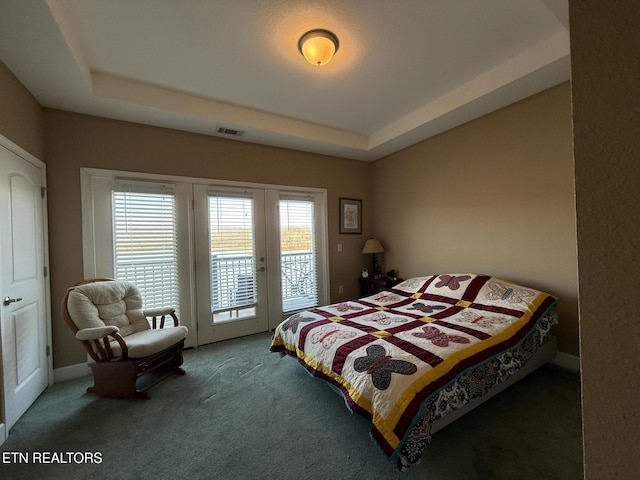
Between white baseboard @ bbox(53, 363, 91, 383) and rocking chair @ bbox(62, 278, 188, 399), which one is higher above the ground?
rocking chair @ bbox(62, 278, 188, 399)

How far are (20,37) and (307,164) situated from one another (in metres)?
2.90

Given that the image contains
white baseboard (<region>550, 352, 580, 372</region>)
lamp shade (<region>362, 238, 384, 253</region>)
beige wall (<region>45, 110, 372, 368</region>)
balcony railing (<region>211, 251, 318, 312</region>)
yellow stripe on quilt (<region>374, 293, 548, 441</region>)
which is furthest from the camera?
lamp shade (<region>362, 238, 384, 253</region>)

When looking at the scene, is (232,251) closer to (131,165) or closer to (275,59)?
(131,165)

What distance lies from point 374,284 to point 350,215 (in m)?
1.19

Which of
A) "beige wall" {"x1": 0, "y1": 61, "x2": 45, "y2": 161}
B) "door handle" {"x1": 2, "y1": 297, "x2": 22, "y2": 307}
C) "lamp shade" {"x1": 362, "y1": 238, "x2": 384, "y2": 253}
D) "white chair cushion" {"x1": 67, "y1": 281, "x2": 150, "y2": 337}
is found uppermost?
"beige wall" {"x1": 0, "y1": 61, "x2": 45, "y2": 161}

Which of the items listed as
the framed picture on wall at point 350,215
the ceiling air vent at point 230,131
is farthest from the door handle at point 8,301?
the framed picture on wall at point 350,215

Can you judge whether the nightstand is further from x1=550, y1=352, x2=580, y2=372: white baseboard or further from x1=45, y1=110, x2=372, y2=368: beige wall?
x1=550, y1=352, x2=580, y2=372: white baseboard

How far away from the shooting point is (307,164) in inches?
158

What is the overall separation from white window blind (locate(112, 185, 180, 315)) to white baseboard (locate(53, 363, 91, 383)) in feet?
2.46

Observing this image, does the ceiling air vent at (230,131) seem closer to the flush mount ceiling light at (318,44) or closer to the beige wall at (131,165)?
the beige wall at (131,165)

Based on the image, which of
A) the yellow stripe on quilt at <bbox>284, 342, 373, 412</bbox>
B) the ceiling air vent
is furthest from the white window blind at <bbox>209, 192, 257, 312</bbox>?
the yellow stripe on quilt at <bbox>284, 342, 373, 412</bbox>

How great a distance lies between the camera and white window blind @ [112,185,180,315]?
2859mm

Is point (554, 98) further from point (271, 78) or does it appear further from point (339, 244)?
point (339, 244)

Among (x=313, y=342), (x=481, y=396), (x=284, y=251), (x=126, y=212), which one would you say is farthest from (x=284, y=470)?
(x=126, y=212)
